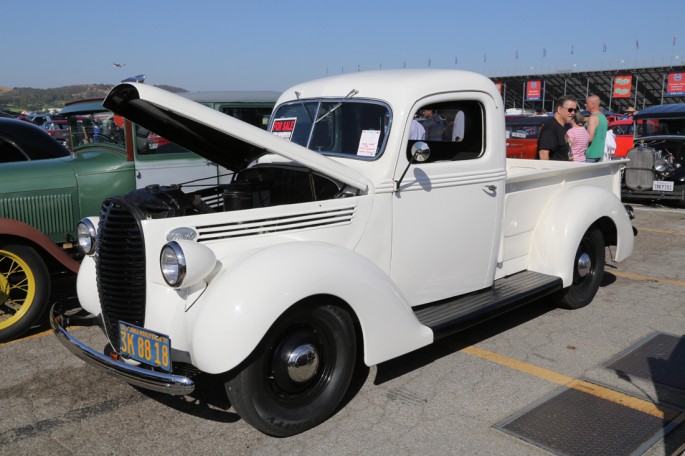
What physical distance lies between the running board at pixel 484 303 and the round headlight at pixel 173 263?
1.55m

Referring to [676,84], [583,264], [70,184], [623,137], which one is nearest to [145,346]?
[70,184]

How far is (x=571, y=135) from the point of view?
24.6 feet

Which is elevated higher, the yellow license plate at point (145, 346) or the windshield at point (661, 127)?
the windshield at point (661, 127)

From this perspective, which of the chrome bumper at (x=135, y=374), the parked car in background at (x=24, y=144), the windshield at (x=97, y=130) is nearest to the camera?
the chrome bumper at (x=135, y=374)

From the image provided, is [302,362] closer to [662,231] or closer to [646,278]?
[646,278]

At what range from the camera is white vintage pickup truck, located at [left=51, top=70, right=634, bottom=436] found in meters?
2.99

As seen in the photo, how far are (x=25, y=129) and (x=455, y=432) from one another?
5.27 meters

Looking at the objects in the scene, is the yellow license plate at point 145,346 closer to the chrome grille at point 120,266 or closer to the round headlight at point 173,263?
the chrome grille at point 120,266

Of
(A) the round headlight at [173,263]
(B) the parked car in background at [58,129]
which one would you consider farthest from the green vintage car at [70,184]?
(B) the parked car in background at [58,129]

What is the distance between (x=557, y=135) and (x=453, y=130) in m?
3.04

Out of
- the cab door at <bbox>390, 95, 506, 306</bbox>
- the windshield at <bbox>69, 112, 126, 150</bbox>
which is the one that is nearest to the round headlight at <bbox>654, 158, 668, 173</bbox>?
the cab door at <bbox>390, 95, 506, 306</bbox>

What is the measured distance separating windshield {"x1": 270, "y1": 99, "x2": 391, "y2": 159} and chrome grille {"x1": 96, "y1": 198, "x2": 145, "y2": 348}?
1.42m

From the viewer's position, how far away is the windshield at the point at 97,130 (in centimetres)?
641

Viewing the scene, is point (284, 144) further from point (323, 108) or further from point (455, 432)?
point (455, 432)
